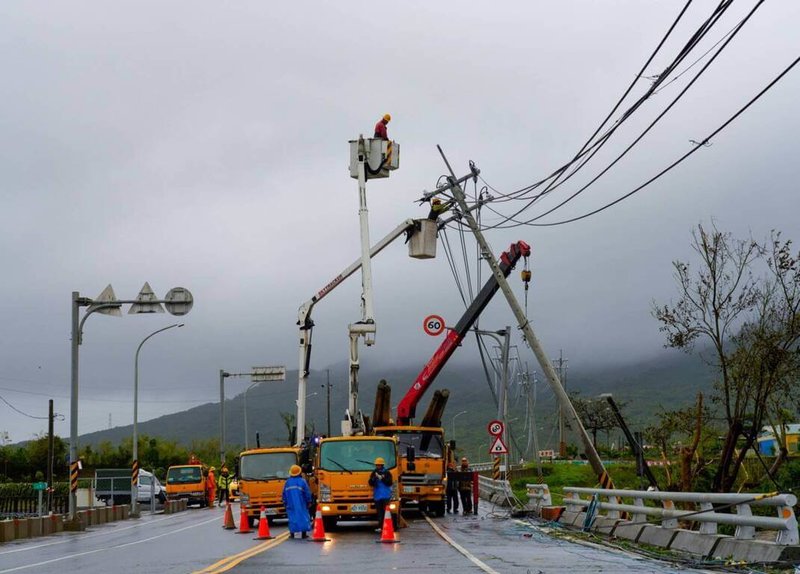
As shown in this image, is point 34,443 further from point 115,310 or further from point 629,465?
point 115,310

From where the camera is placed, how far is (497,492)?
1700 inches

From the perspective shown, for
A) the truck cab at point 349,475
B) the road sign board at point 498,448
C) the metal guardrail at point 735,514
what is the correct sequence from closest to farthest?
the metal guardrail at point 735,514
the truck cab at point 349,475
the road sign board at point 498,448

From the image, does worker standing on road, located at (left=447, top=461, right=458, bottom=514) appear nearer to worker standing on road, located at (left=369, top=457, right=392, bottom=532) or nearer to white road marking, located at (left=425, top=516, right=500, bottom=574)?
white road marking, located at (left=425, top=516, right=500, bottom=574)

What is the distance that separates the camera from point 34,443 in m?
91.3

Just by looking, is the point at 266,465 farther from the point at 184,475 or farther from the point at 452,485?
the point at 184,475

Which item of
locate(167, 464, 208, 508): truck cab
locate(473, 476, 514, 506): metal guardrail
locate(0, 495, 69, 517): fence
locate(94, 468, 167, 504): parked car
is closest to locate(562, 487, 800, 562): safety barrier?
locate(473, 476, 514, 506): metal guardrail

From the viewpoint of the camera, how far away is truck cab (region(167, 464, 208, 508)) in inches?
2329

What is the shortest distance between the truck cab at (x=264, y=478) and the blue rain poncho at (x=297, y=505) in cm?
679

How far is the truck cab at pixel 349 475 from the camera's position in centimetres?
2614

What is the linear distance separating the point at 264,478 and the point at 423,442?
6248mm

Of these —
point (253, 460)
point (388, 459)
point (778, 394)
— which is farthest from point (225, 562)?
point (778, 394)

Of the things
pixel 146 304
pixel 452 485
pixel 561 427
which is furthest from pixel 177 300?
pixel 561 427

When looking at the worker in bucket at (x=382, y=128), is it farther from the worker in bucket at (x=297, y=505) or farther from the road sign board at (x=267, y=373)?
the road sign board at (x=267, y=373)

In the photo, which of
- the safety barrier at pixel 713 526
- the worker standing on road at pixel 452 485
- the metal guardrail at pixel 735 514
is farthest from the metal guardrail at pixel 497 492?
the metal guardrail at pixel 735 514
